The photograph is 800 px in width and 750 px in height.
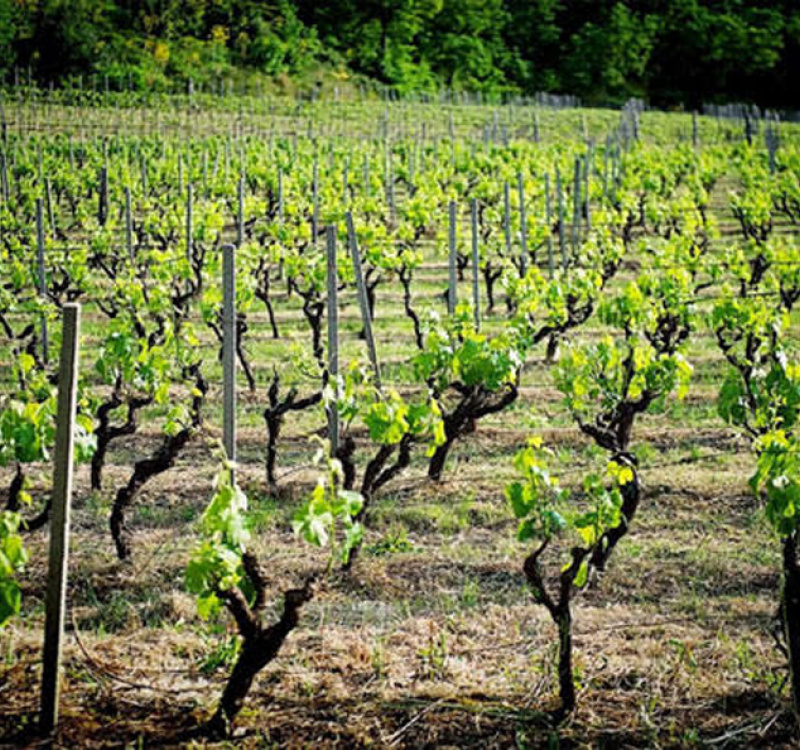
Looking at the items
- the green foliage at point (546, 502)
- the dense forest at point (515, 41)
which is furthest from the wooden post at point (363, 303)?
the dense forest at point (515, 41)

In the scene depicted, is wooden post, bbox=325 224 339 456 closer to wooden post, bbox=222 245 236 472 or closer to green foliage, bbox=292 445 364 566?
wooden post, bbox=222 245 236 472

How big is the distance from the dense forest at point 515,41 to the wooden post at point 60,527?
35.8m

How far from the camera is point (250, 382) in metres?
9.15

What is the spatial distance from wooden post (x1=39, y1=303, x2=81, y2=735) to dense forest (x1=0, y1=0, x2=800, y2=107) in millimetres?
35753

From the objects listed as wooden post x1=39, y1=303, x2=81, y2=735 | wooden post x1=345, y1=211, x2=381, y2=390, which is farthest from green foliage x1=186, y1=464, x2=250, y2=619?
wooden post x1=345, y1=211, x2=381, y2=390

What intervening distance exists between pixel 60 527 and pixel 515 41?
162ft

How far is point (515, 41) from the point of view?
50250 mm

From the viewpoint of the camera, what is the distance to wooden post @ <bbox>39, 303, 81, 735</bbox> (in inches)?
152

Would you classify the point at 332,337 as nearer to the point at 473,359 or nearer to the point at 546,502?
the point at 473,359

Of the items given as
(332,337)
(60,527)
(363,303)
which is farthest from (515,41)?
(60,527)

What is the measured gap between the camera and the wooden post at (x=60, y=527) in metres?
3.87

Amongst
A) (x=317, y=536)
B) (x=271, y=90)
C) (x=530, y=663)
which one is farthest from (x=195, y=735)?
(x=271, y=90)

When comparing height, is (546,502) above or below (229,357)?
below

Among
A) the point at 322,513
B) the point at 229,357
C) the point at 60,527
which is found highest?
the point at 229,357
